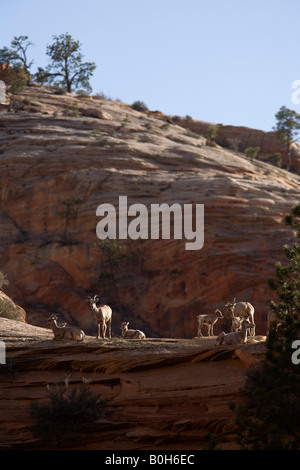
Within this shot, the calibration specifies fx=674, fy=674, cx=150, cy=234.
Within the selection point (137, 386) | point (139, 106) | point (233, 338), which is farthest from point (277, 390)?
point (139, 106)

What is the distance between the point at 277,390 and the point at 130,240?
89.9 ft

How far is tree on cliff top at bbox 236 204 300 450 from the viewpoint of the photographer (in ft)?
46.4

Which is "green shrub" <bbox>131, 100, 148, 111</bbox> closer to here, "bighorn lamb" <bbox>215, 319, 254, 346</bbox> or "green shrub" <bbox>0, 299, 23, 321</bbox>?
"green shrub" <bbox>0, 299, 23, 321</bbox>

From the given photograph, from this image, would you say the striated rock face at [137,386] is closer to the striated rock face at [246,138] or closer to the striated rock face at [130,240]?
the striated rock face at [130,240]

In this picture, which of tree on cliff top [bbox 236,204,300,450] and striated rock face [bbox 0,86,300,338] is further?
striated rock face [bbox 0,86,300,338]

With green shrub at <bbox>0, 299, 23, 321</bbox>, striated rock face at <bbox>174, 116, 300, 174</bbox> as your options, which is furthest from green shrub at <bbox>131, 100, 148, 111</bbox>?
green shrub at <bbox>0, 299, 23, 321</bbox>

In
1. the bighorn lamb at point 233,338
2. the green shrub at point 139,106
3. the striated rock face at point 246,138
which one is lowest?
the bighorn lamb at point 233,338

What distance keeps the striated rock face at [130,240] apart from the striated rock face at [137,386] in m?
18.5

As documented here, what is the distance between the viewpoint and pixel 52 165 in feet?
152

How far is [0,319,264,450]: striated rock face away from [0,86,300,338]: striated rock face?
18459 mm

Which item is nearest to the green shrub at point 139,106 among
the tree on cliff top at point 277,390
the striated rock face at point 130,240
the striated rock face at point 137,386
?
the striated rock face at point 130,240

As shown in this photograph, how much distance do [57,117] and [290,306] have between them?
135ft

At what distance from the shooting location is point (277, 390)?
47.5ft

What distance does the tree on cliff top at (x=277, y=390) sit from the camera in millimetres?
14148
